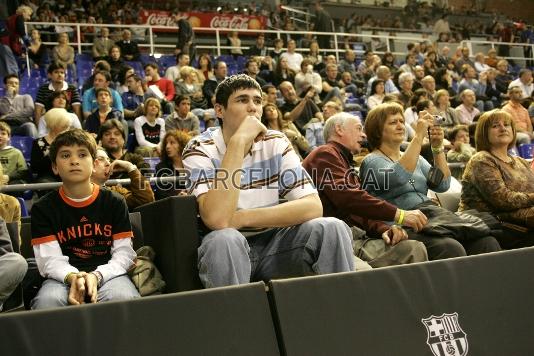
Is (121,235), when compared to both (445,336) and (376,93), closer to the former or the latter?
(445,336)

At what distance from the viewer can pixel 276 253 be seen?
2939mm

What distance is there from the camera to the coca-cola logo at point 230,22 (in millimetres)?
19719

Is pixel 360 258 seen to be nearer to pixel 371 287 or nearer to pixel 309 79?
pixel 371 287

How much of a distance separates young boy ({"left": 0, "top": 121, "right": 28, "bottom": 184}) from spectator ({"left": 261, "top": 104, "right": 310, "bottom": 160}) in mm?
2575

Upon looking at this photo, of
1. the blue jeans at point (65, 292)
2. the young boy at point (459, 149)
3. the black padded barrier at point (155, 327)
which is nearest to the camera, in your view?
the black padded barrier at point (155, 327)

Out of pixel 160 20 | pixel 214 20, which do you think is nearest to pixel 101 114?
pixel 160 20

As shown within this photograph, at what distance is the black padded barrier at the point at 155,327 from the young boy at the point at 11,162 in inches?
158

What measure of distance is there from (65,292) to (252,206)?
1.00 m

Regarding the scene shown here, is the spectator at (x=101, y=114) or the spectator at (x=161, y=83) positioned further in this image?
the spectator at (x=161, y=83)

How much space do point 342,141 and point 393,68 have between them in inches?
382

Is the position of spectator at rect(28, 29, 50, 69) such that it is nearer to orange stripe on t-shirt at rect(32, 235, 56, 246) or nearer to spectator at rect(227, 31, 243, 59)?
spectator at rect(227, 31, 243, 59)

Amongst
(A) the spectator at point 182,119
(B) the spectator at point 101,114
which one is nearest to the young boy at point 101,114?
(B) the spectator at point 101,114

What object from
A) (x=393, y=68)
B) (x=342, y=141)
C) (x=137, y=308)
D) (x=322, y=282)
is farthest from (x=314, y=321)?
(x=393, y=68)

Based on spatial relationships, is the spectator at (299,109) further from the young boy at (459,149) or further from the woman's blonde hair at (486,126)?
the woman's blonde hair at (486,126)
